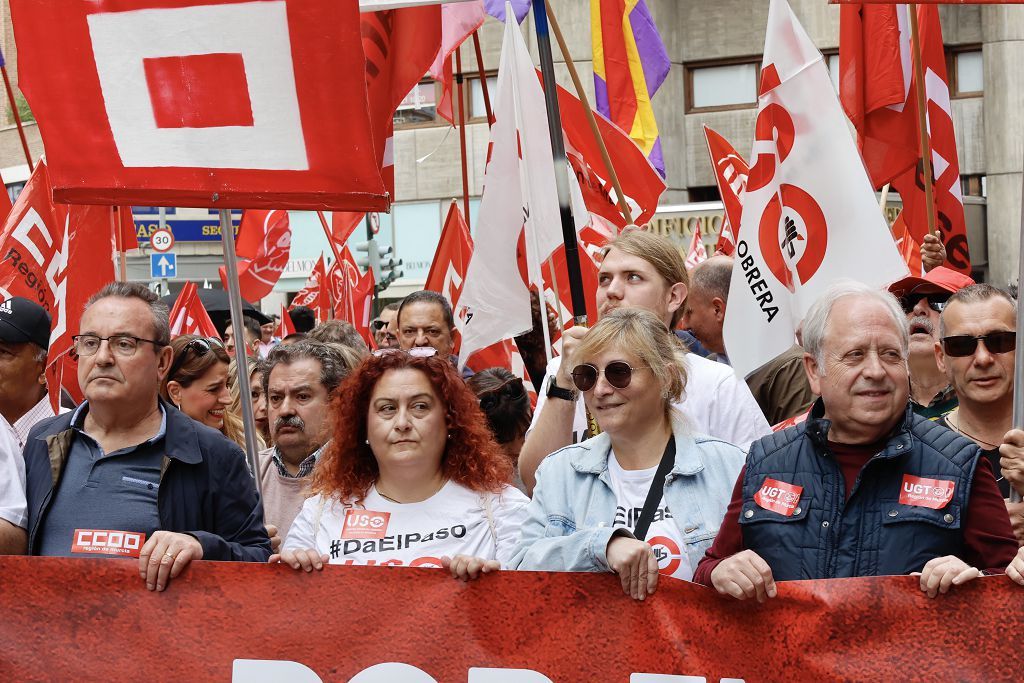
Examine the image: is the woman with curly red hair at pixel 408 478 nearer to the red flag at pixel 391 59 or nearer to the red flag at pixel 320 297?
the red flag at pixel 391 59

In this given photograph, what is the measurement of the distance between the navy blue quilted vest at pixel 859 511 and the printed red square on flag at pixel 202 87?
1899 mm

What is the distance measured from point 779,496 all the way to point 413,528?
3.66ft

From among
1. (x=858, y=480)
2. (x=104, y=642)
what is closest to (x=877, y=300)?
(x=858, y=480)

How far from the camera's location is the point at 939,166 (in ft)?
24.1

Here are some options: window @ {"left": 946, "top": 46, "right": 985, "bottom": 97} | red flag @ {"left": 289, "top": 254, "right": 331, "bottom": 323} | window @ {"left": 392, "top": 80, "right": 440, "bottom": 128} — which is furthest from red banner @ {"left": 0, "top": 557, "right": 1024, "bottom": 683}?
window @ {"left": 392, "top": 80, "right": 440, "bottom": 128}

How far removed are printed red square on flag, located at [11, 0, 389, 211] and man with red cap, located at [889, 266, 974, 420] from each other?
7.57ft

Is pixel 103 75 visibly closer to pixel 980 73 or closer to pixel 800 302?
pixel 800 302

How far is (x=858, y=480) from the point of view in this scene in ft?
10.2

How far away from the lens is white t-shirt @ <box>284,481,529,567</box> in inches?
148

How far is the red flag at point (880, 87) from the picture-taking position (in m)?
6.95

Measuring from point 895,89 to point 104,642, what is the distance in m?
4.94

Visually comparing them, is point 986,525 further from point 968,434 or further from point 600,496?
point 968,434

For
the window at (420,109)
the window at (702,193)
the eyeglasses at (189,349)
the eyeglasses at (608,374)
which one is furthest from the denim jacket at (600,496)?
the window at (420,109)

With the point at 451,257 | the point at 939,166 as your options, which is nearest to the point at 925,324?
the point at 939,166
